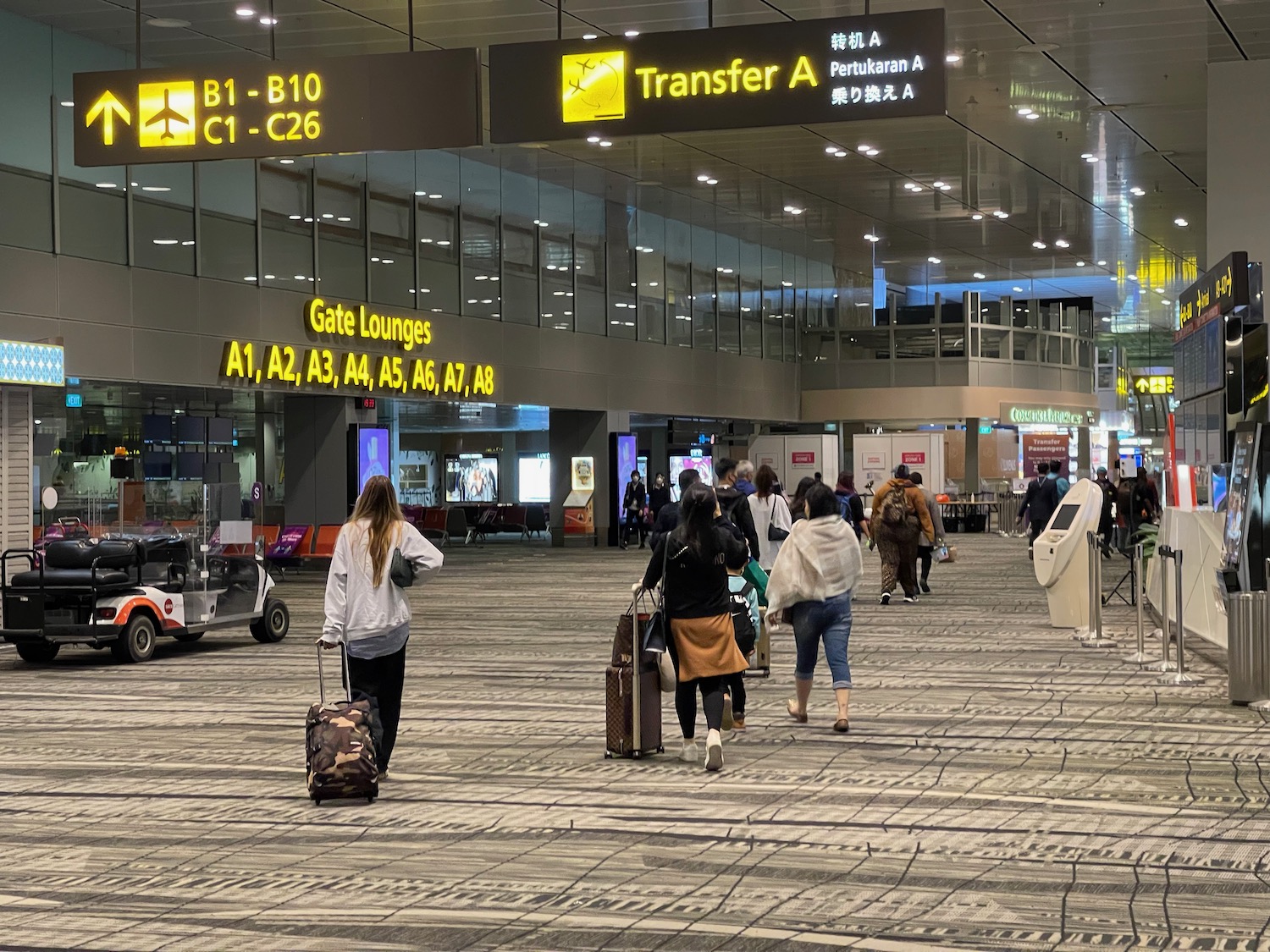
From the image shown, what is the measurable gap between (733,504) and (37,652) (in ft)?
23.6

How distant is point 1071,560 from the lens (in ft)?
54.4

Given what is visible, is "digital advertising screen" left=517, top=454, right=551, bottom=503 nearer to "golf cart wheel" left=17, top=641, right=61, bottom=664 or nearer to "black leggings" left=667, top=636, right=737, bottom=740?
"golf cart wheel" left=17, top=641, right=61, bottom=664

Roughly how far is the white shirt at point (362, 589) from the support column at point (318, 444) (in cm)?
1902

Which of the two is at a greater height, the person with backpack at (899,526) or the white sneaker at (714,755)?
the person with backpack at (899,526)

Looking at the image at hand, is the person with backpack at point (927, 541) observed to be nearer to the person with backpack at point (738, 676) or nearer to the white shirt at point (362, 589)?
the person with backpack at point (738, 676)

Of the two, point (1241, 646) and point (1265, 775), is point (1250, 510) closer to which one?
point (1241, 646)

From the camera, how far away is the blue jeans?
32.9ft

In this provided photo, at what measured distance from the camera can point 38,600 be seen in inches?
569

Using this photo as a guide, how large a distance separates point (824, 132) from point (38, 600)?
14.5 m

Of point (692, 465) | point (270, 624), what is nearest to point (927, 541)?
point (270, 624)

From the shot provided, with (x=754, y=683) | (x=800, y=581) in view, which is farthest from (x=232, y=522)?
(x=800, y=581)

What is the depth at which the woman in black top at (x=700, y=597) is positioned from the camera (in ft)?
28.9

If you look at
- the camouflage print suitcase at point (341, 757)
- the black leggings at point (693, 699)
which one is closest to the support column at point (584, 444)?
the black leggings at point (693, 699)

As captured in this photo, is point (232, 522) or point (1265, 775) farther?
point (232, 522)
